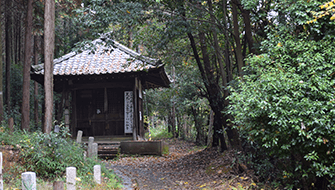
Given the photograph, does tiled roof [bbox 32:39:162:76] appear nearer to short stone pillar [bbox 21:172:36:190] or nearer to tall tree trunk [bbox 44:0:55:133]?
tall tree trunk [bbox 44:0:55:133]

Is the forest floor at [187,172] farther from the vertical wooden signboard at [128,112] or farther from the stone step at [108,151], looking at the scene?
the vertical wooden signboard at [128,112]

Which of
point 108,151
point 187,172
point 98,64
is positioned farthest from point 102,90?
point 187,172

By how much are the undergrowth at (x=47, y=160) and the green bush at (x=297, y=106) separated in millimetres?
3739

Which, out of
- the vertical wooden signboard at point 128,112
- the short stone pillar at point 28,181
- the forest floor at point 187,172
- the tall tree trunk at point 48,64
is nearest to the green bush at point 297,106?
the forest floor at point 187,172

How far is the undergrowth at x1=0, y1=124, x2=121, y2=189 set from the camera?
254 inches

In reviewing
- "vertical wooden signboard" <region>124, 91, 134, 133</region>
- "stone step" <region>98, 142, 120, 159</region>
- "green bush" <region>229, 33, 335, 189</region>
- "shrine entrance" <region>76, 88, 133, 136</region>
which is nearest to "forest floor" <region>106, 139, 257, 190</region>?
"stone step" <region>98, 142, 120, 159</region>

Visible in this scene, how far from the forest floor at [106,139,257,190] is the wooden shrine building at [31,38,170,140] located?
276 cm

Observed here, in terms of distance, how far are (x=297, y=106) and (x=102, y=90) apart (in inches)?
495

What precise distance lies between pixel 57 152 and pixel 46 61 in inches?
117

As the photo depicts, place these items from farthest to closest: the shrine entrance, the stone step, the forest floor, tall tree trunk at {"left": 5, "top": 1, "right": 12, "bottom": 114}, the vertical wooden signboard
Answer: tall tree trunk at {"left": 5, "top": 1, "right": 12, "bottom": 114} < the shrine entrance < the vertical wooden signboard < the stone step < the forest floor

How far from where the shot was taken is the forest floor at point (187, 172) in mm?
7590

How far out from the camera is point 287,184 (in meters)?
5.95

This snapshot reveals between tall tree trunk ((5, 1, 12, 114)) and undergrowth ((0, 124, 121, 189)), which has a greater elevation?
tall tree trunk ((5, 1, 12, 114))

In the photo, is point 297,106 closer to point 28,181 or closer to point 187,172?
point 28,181
